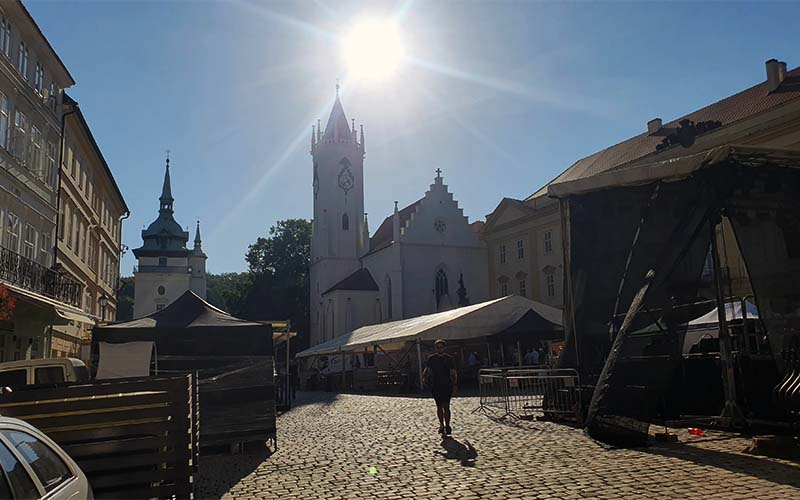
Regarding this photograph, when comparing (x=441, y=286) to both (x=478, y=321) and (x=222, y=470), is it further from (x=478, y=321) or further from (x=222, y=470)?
(x=222, y=470)

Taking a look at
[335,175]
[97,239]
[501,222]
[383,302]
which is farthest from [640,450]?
[335,175]

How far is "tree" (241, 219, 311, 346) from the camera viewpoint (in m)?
68.9

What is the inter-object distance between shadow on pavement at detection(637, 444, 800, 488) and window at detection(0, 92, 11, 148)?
1830 cm

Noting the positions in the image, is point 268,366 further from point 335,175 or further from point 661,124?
point 335,175

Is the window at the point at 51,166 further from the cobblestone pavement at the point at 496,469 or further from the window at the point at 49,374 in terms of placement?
the cobblestone pavement at the point at 496,469

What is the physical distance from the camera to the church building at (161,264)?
79.9 meters

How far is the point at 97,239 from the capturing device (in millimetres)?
36594

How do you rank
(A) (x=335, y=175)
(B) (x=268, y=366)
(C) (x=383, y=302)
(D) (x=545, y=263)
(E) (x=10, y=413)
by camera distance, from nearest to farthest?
(E) (x=10, y=413)
(B) (x=268, y=366)
(D) (x=545, y=263)
(C) (x=383, y=302)
(A) (x=335, y=175)

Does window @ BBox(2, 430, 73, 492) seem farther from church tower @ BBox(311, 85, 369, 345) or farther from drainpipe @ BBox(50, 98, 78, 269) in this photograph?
church tower @ BBox(311, 85, 369, 345)

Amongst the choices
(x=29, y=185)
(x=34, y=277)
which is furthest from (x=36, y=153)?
(x=34, y=277)

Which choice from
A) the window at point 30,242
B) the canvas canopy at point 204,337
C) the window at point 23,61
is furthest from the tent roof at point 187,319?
the window at point 23,61

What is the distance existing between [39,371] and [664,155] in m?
33.1

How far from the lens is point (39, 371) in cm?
1167

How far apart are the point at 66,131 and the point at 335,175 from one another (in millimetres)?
38493
